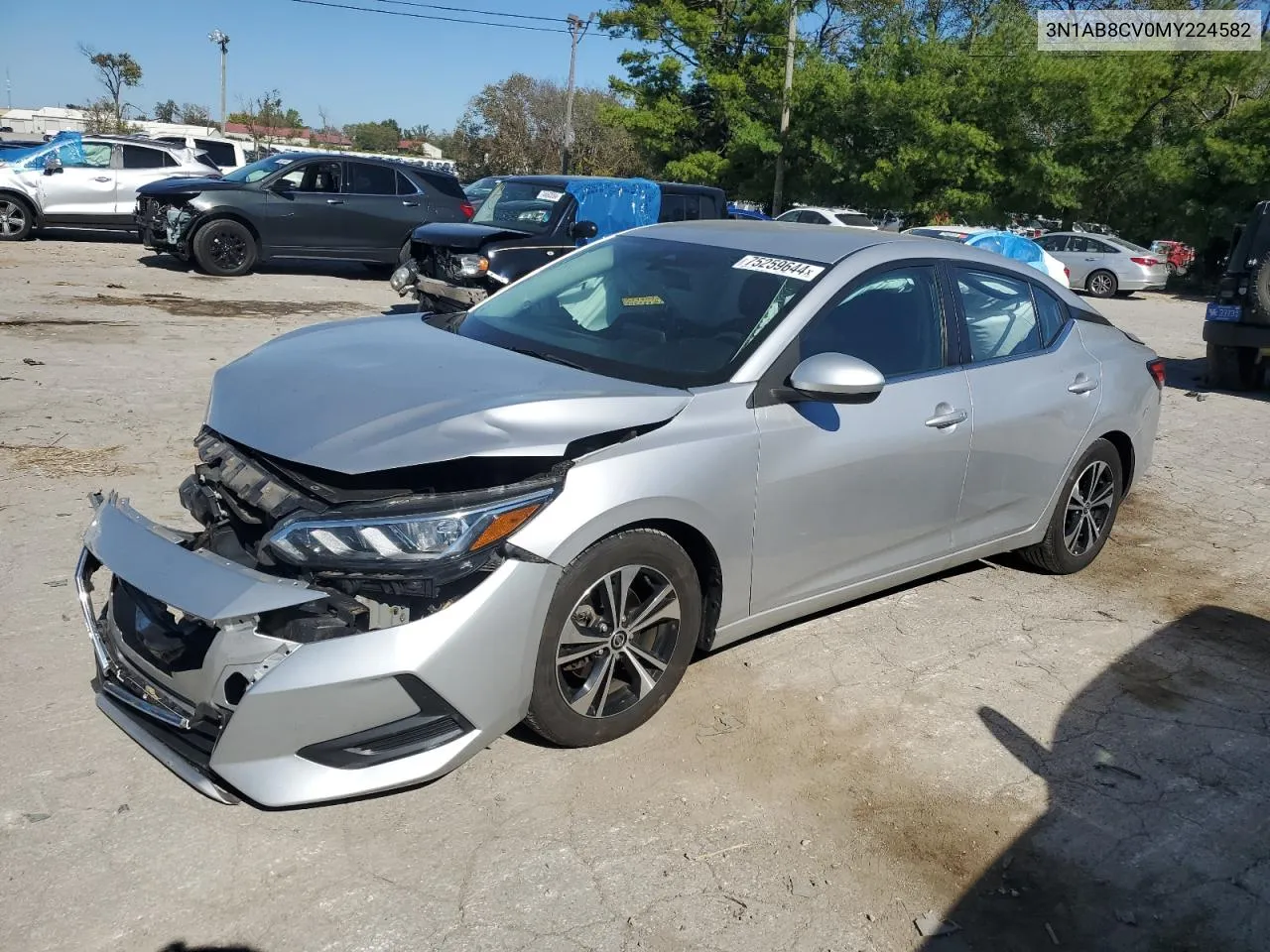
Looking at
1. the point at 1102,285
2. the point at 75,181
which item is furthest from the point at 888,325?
the point at 1102,285

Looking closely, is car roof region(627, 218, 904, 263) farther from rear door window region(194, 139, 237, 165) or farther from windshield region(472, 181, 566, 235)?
rear door window region(194, 139, 237, 165)

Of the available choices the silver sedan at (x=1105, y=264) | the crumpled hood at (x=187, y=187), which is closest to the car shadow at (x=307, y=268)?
the crumpled hood at (x=187, y=187)

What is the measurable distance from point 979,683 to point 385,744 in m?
2.46

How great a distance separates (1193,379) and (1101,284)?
14.0m

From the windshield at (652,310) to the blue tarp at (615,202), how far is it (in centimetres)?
850

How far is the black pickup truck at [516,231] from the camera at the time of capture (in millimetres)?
11094

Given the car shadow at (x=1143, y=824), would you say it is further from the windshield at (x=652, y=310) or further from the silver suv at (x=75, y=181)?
the silver suv at (x=75, y=181)

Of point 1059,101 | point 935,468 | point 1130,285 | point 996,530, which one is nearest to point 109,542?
point 935,468

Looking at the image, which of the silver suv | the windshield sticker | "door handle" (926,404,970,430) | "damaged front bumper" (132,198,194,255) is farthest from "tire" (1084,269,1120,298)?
the windshield sticker

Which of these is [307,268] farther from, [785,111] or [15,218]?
[785,111]

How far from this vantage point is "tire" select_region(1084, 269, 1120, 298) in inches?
1014

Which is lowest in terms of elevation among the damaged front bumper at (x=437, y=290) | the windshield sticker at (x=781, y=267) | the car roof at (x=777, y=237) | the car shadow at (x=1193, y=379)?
the car shadow at (x=1193, y=379)

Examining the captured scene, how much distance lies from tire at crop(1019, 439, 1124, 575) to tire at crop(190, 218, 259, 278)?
42.0 ft

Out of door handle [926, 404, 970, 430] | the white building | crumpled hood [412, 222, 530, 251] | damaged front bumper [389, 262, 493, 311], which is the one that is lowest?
damaged front bumper [389, 262, 493, 311]
